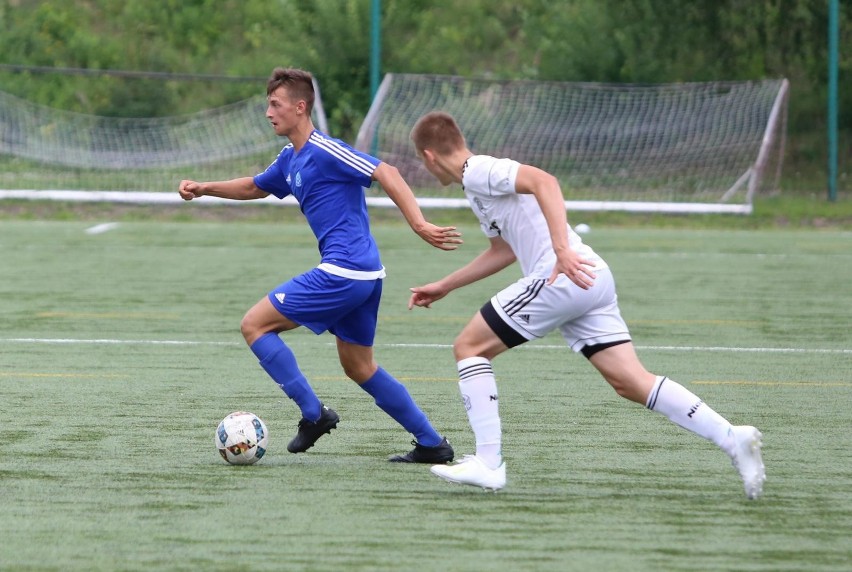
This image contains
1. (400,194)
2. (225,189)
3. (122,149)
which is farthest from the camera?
(122,149)

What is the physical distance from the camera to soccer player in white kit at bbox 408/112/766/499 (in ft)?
15.7

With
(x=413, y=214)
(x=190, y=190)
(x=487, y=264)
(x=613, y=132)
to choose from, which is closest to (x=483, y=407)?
(x=487, y=264)

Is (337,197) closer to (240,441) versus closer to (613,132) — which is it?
(240,441)

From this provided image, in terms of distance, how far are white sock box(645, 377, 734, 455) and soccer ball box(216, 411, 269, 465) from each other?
5.19 feet

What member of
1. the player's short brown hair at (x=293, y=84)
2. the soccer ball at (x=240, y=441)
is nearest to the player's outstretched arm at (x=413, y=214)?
the player's short brown hair at (x=293, y=84)

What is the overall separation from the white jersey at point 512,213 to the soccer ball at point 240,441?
1.31m

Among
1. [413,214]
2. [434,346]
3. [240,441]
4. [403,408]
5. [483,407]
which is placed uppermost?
[413,214]

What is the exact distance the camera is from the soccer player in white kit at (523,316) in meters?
4.79

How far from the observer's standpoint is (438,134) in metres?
4.88

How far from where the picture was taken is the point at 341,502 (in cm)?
474

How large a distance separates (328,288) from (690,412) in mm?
1516

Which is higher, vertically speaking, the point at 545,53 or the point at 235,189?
the point at 235,189

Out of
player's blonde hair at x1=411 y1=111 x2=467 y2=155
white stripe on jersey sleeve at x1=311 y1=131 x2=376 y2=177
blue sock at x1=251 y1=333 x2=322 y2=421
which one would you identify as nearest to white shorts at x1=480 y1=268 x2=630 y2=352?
player's blonde hair at x1=411 y1=111 x2=467 y2=155

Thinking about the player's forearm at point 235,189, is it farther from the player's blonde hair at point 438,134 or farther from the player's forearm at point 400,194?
the player's blonde hair at point 438,134
